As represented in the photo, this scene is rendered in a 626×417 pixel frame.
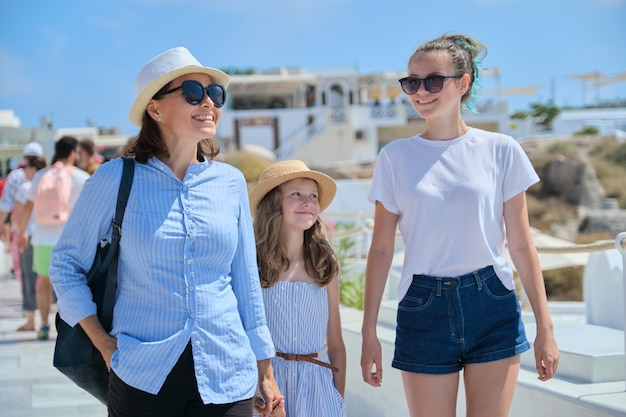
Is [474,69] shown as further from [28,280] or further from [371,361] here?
[28,280]

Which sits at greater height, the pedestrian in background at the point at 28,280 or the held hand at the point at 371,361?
the held hand at the point at 371,361

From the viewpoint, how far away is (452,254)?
9.00 feet

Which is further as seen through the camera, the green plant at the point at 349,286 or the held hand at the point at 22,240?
the green plant at the point at 349,286

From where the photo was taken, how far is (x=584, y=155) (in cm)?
4550

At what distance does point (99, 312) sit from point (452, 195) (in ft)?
4.08

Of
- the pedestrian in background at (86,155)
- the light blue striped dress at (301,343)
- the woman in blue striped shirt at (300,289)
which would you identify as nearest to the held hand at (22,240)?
the pedestrian in background at (86,155)

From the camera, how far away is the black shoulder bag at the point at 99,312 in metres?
2.32

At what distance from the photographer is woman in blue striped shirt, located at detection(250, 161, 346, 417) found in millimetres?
3033

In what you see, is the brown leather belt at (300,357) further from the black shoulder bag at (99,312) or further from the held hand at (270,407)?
the black shoulder bag at (99,312)

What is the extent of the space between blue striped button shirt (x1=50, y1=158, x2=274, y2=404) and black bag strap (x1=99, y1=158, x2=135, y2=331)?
19 mm

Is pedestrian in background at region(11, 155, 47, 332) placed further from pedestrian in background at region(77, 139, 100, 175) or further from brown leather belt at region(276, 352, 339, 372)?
brown leather belt at region(276, 352, 339, 372)

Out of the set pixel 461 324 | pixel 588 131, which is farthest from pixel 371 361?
pixel 588 131

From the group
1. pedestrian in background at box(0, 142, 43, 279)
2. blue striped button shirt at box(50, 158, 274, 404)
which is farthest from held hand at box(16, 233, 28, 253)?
blue striped button shirt at box(50, 158, 274, 404)

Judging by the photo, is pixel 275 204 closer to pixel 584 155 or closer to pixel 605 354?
pixel 605 354
